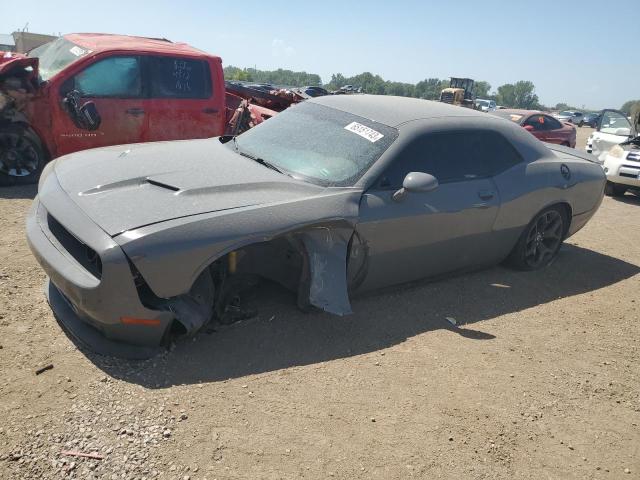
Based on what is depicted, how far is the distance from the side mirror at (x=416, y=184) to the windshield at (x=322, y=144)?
28cm

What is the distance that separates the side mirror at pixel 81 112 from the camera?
246 inches

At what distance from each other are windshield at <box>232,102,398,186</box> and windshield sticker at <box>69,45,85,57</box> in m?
3.31

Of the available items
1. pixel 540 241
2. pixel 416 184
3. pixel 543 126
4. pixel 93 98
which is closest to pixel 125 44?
pixel 93 98

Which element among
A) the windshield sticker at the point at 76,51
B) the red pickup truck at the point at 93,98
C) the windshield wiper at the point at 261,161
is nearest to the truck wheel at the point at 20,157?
the red pickup truck at the point at 93,98

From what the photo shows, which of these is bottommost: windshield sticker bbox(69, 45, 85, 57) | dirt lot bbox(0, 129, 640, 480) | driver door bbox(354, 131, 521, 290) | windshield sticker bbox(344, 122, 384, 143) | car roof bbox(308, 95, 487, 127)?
dirt lot bbox(0, 129, 640, 480)

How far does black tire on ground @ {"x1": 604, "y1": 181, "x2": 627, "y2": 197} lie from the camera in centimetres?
972

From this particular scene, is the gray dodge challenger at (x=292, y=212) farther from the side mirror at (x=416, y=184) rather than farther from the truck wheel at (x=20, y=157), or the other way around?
the truck wheel at (x=20, y=157)

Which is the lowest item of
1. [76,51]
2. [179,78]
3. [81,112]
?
[81,112]

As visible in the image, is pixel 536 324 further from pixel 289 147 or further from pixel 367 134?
pixel 289 147

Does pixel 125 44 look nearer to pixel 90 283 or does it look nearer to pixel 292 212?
pixel 292 212

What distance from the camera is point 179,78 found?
6.84 metres

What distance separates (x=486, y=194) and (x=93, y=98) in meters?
4.75

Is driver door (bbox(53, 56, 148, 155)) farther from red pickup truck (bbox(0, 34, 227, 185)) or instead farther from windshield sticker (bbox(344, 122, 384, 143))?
windshield sticker (bbox(344, 122, 384, 143))

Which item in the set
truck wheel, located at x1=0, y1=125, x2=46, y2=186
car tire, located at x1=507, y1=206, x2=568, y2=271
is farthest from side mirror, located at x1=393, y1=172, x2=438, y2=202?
truck wheel, located at x1=0, y1=125, x2=46, y2=186
